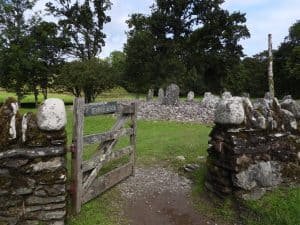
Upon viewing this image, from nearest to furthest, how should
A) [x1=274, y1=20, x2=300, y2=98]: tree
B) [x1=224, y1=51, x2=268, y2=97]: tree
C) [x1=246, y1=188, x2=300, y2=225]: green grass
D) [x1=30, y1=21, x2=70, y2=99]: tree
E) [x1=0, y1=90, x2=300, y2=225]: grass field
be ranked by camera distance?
[x1=246, y1=188, x2=300, y2=225]: green grass
[x1=0, y1=90, x2=300, y2=225]: grass field
[x1=30, y1=21, x2=70, y2=99]: tree
[x1=274, y1=20, x2=300, y2=98]: tree
[x1=224, y1=51, x2=268, y2=97]: tree

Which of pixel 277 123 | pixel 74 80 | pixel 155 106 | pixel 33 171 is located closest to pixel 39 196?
pixel 33 171

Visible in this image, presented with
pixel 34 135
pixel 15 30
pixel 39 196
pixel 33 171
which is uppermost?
pixel 15 30

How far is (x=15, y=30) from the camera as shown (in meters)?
33.3

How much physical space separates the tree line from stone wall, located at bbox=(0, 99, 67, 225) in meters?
23.2

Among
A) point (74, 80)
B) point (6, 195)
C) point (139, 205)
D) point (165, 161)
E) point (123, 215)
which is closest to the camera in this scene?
point (6, 195)

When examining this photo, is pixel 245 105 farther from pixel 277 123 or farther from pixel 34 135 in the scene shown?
pixel 34 135

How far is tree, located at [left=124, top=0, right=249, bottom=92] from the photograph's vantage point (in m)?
43.0

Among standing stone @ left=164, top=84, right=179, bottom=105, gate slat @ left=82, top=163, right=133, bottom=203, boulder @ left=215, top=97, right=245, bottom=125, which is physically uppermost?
standing stone @ left=164, top=84, right=179, bottom=105

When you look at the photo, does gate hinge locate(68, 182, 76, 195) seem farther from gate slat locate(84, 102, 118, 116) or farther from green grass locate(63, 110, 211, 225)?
gate slat locate(84, 102, 118, 116)

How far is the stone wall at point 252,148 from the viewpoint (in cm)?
Answer: 646

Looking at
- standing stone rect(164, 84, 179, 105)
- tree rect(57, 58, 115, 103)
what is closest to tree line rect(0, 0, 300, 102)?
tree rect(57, 58, 115, 103)

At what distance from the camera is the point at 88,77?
92.8ft

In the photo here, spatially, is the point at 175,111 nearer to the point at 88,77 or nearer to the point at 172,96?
the point at 172,96

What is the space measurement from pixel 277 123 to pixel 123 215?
128 inches
